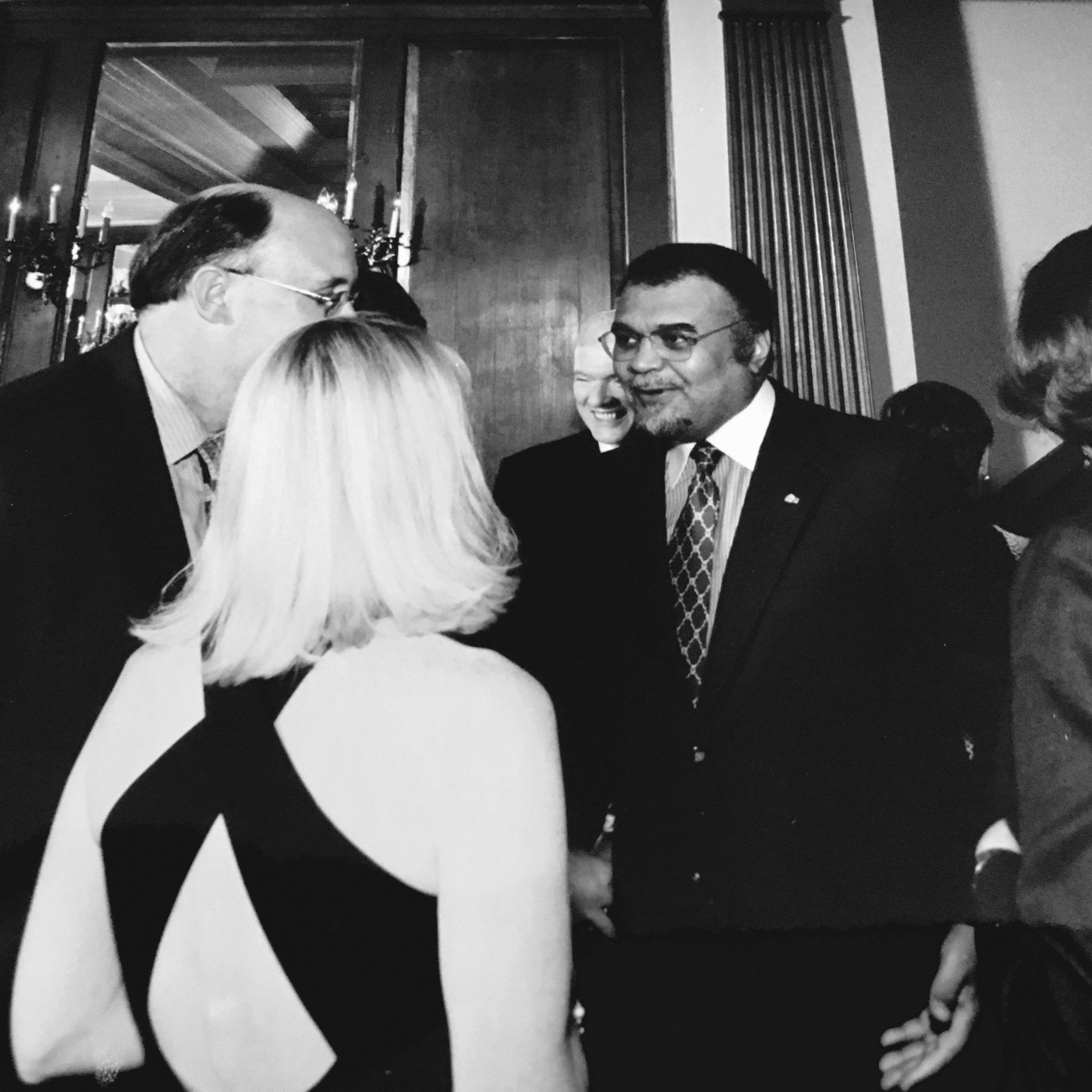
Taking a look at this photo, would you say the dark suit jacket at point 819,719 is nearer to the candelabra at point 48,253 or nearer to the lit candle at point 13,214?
the candelabra at point 48,253

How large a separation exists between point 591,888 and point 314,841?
2.14 feet

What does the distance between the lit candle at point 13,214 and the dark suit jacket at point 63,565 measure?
6.49ft

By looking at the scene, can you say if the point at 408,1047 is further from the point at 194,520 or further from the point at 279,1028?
the point at 194,520

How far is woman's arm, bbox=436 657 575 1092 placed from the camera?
2.30 feet

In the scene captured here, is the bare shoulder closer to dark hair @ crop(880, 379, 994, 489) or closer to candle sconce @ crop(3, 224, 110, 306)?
dark hair @ crop(880, 379, 994, 489)

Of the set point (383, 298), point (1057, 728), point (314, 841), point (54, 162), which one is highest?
point (54, 162)

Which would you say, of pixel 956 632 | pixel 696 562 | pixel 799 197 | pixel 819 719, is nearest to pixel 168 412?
pixel 696 562

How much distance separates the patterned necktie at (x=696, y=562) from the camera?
1.45 metres

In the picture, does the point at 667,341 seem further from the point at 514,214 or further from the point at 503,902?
the point at 514,214

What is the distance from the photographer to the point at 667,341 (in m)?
1.73

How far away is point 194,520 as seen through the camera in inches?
59.1

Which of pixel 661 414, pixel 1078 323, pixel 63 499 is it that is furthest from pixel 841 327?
pixel 63 499

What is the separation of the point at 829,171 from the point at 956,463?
1424 mm

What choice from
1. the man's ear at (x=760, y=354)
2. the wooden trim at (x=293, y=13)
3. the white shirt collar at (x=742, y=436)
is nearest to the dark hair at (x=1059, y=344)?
the white shirt collar at (x=742, y=436)
